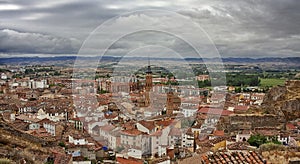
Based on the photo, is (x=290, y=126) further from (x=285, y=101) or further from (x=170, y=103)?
(x=170, y=103)

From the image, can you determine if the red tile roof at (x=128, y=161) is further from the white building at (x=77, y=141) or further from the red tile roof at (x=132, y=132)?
the white building at (x=77, y=141)

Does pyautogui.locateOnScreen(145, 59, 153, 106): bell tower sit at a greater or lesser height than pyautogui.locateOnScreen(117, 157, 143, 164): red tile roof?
greater

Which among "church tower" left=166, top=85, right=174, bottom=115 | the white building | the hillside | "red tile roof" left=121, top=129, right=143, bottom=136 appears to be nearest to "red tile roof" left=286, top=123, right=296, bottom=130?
the hillside

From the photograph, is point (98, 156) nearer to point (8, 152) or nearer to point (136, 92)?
point (8, 152)

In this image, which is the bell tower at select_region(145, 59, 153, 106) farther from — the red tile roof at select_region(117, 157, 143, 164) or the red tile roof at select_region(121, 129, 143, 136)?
the red tile roof at select_region(117, 157, 143, 164)

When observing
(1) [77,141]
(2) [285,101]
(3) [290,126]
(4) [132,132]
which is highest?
(2) [285,101]

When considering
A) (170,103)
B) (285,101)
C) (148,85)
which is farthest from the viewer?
(170,103)

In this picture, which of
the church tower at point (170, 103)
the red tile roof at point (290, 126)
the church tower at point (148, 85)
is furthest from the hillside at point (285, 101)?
the church tower at point (148, 85)

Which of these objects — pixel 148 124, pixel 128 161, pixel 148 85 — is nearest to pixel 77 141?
pixel 148 124

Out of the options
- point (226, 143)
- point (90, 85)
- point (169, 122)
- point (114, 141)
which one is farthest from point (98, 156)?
point (90, 85)
